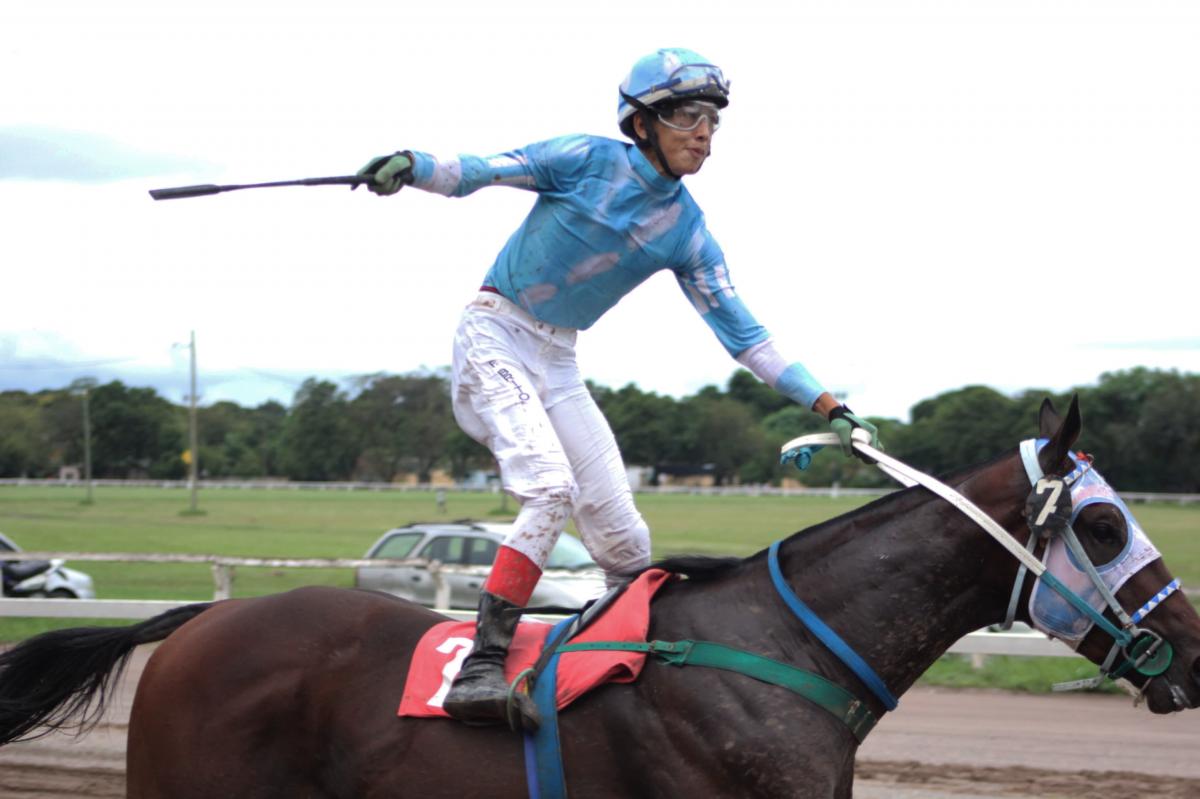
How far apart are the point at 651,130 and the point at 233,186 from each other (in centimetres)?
128

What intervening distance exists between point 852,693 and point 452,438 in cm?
6223

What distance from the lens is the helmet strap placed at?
362 centimetres

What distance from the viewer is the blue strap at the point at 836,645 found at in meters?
3.22

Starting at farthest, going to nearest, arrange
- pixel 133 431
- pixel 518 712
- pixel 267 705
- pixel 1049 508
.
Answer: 1. pixel 133 431
2. pixel 267 705
3. pixel 518 712
4. pixel 1049 508

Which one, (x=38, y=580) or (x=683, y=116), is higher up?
(x=683, y=116)

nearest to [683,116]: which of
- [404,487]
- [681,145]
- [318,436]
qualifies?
[681,145]

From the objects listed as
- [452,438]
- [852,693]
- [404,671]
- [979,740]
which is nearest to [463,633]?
[404,671]

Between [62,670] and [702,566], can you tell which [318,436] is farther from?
[702,566]

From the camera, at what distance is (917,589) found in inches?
129

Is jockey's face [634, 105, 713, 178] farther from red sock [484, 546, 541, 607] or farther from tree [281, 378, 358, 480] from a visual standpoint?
tree [281, 378, 358, 480]

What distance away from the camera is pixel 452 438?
64812mm

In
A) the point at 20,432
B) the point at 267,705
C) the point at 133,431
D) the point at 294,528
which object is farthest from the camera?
the point at 133,431

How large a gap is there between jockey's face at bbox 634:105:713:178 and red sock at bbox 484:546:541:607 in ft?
4.14

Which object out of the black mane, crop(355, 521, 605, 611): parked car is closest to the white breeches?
the black mane
